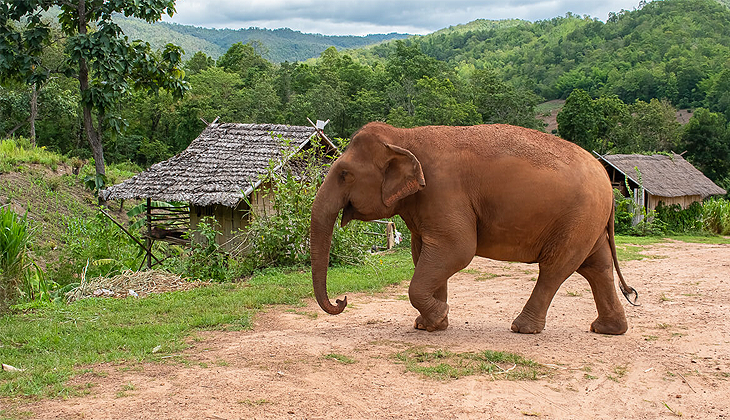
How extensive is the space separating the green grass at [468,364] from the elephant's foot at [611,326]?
1504 millimetres

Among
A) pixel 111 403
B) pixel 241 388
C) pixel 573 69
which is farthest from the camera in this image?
pixel 573 69

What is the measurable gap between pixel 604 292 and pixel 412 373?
2.57 m

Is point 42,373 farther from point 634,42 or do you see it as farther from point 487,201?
point 634,42

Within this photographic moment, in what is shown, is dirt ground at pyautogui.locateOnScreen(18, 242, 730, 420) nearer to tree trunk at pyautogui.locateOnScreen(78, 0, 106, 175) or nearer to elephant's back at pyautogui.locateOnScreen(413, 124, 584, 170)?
elephant's back at pyautogui.locateOnScreen(413, 124, 584, 170)

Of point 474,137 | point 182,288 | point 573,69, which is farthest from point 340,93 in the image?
point 573,69

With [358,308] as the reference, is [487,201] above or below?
above

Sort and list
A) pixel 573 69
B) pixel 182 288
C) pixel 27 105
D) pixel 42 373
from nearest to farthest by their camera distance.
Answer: pixel 42 373
pixel 182 288
pixel 27 105
pixel 573 69

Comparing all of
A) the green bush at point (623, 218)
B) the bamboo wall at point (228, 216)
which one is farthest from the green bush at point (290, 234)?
the green bush at point (623, 218)

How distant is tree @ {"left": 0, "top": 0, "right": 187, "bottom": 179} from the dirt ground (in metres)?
8.05

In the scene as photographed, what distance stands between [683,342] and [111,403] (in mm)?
5219

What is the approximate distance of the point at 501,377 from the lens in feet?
16.9

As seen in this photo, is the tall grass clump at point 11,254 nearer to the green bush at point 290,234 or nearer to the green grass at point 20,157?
the green bush at point 290,234

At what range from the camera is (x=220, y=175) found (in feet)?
47.6

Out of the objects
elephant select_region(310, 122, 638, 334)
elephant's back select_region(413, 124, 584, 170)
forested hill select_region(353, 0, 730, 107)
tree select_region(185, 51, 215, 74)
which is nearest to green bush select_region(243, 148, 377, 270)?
elephant select_region(310, 122, 638, 334)
